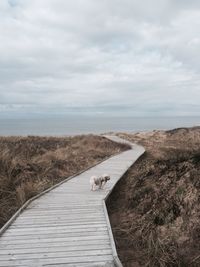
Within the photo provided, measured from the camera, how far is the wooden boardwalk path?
238 inches

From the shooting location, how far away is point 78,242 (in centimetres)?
679

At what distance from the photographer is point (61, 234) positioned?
7227 millimetres

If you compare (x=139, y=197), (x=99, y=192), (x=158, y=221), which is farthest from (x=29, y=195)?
(x=158, y=221)

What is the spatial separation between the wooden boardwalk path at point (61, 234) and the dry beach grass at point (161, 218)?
1.79 ft

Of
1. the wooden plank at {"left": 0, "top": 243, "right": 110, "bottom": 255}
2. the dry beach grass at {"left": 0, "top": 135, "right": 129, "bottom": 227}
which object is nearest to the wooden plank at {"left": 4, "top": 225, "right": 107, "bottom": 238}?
the wooden plank at {"left": 0, "top": 243, "right": 110, "bottom": 255}

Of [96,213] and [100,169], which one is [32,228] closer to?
[96,213]

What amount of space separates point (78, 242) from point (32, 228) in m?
1.20

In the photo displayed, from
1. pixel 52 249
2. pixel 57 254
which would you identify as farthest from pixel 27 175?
pixel 57 254

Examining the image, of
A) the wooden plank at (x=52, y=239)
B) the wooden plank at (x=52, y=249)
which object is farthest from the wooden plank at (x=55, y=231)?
Answer: the wooden plank at (x=52, y=249)

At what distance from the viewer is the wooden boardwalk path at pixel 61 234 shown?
6.04 m

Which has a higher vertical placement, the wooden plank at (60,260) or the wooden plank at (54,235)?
the wooden plank at (54,235)

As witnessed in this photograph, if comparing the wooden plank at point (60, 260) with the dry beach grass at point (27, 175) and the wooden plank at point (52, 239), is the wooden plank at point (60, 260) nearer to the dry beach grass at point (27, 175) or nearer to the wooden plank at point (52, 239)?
the wooden plank at point (52, 239)

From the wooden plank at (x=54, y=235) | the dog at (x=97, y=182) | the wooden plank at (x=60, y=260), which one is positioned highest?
the dog at (x=97, y=182)

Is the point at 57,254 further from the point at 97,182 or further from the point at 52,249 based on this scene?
the point at 97,182
